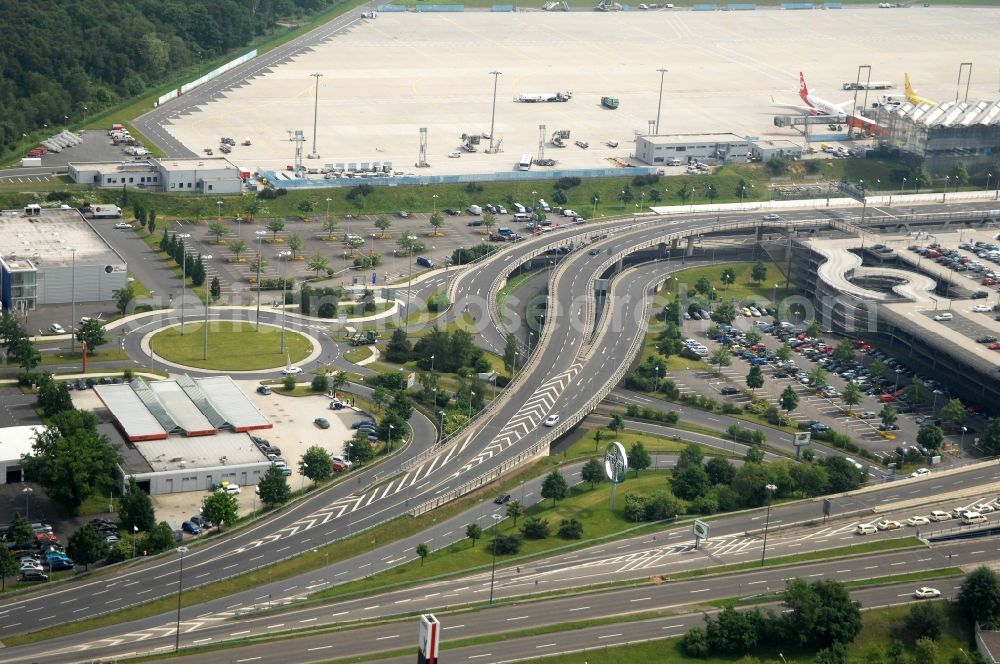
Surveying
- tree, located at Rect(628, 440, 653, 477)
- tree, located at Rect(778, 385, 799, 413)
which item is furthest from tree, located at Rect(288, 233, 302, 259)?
tree, located at Rect(628, 440, 653, 477)

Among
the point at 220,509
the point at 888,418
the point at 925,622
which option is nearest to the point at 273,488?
the point at 220,509

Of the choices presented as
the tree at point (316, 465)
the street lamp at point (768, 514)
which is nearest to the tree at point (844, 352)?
the street lamp at point (768, 514)

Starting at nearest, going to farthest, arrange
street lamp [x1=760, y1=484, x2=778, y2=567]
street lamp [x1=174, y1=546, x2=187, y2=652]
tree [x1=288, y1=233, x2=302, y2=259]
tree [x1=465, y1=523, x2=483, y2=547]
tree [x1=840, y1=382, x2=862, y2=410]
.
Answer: street lamp [x1=174, y1=546, x2=187, y2=652] → tree [x1=465, y1=523, x2=483, y2=547] → street lamp [x1=760, y1=484, x2=778, y2=567] → tree [x1=840, y1=382, x2=862, y2=410] → tree [x1=288, y1=233, x2=302, y2=259]

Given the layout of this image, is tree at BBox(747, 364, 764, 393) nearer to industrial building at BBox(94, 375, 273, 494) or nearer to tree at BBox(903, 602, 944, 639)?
tree at BBox(903, 602, 944, 639)

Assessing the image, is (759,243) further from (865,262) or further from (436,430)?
(436,430)

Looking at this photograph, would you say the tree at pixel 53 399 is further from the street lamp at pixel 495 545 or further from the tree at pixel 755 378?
the tree at pixel 755 378

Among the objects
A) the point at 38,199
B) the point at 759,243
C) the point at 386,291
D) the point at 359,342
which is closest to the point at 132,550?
the point at 359,342
